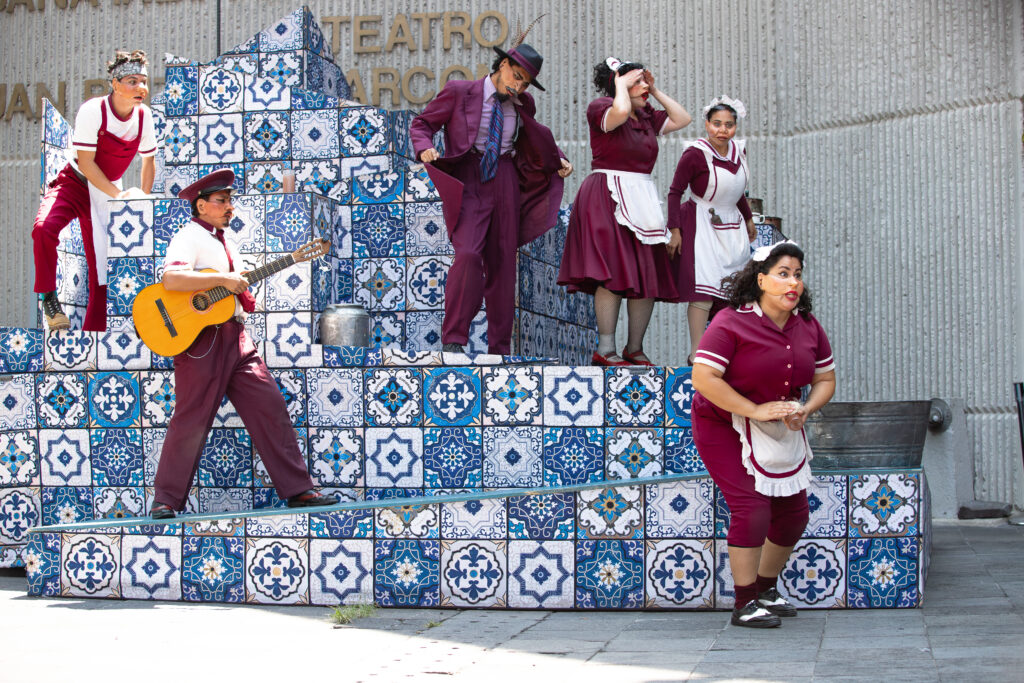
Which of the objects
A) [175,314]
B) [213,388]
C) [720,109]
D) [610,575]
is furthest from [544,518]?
[720,109]

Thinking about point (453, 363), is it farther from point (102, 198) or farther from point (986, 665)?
point (986, 665)

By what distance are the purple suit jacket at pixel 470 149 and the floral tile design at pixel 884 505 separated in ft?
8.38

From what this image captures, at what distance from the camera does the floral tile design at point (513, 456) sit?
22.2 feet

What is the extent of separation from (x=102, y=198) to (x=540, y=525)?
3.80 m

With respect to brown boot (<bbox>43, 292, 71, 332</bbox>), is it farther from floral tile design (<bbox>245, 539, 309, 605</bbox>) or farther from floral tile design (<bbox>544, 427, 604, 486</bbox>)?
floral tile design (<bbox>544, 427, 604, 486</bbox>)

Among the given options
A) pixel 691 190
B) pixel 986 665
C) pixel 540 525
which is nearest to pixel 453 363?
pixel 540 525

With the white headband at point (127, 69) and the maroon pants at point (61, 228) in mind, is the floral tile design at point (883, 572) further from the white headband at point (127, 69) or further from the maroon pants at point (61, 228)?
the white headband at point (127, 69)

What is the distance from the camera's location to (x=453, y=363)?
7023 millimetres

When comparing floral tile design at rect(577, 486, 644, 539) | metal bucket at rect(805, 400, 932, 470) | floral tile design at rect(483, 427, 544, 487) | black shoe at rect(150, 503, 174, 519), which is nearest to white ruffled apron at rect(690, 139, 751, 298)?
metal bucket at rect(805, 400, 932, 470)

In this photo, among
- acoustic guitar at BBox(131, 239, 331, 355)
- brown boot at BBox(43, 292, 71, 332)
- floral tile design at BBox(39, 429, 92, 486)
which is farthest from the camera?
brown boot at BBox(43, 292, 71, 332)

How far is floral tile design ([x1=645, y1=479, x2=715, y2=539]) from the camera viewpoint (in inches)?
244

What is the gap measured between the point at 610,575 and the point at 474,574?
0.67 meters

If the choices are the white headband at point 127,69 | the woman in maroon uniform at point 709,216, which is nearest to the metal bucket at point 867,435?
the woman in maroon uniform at point 709,216

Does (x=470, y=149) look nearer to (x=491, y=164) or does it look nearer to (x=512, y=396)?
(x=491, y=164)
